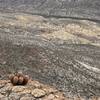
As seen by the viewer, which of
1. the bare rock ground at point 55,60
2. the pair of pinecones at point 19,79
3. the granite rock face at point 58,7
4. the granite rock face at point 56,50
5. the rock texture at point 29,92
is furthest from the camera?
the granite rock face at point 58,7

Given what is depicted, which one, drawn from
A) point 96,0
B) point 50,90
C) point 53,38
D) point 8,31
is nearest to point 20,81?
point 50,90

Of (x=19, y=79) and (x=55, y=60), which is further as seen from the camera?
(x=55, y=60)

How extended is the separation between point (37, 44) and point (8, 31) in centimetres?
445

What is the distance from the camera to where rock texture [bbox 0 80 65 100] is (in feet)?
46.2

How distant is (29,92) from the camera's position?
1435 centimetres

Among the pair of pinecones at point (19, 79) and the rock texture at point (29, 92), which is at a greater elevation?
the pair of pinecones at point (19, 79)

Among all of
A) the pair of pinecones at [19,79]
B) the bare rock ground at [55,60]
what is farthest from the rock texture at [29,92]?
the bare rock ground at [55,60]

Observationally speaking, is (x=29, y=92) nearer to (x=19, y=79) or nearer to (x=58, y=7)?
(x=19, y=79)

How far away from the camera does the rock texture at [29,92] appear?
14.1 m

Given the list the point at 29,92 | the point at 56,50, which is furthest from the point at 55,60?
the point at 29,92

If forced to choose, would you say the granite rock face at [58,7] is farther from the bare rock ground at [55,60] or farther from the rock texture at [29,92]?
the rock texture at [29,92]

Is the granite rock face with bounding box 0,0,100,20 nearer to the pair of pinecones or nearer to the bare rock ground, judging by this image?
the bare rock ground

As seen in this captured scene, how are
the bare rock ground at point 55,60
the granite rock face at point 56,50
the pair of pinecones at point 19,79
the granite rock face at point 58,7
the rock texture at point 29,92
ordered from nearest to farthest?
the rock texture at point 29,92 → the pair of pinecones at point 19,79 → the bare rock ground at point 55,60 → the granite rock face at point 56,50 → the granite rock face at point 58,7

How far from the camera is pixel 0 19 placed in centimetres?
2888
